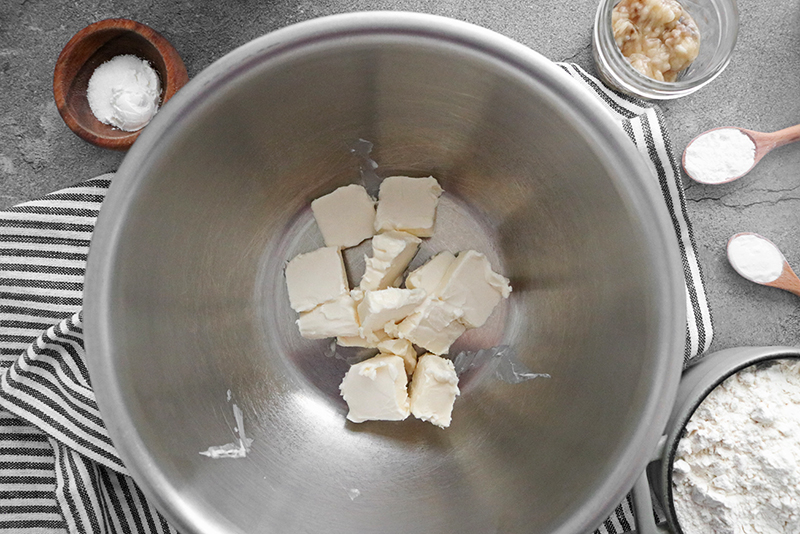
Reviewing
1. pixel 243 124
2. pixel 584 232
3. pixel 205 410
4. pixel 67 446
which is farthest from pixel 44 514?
pixel 584 232

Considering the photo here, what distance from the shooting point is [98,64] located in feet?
3.06

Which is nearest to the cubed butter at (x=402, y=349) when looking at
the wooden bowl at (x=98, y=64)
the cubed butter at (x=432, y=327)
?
the cubed butter at (x=432, y=327)

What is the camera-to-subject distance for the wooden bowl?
0.88 metres

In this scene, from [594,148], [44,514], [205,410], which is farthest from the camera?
[44,514]

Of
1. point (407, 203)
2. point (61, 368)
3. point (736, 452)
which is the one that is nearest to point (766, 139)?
point (736, 452)

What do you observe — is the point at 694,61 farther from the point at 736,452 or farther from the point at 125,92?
the point at 125,92

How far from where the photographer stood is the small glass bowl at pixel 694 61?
0.89 m

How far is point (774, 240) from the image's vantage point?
102cm

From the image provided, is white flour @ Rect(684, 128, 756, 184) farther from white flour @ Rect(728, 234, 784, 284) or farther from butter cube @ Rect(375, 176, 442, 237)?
butter cube @ Rect(375, 176, 442, 237)

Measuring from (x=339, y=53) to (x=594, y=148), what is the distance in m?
0.37

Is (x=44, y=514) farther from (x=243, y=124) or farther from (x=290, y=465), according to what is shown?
(x=243, y=124)

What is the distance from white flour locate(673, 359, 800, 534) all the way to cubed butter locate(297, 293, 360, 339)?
0.57 meters

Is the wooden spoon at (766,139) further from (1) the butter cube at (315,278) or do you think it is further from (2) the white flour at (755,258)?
(1) the butter cube at (315,278)

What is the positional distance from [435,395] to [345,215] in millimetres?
363
